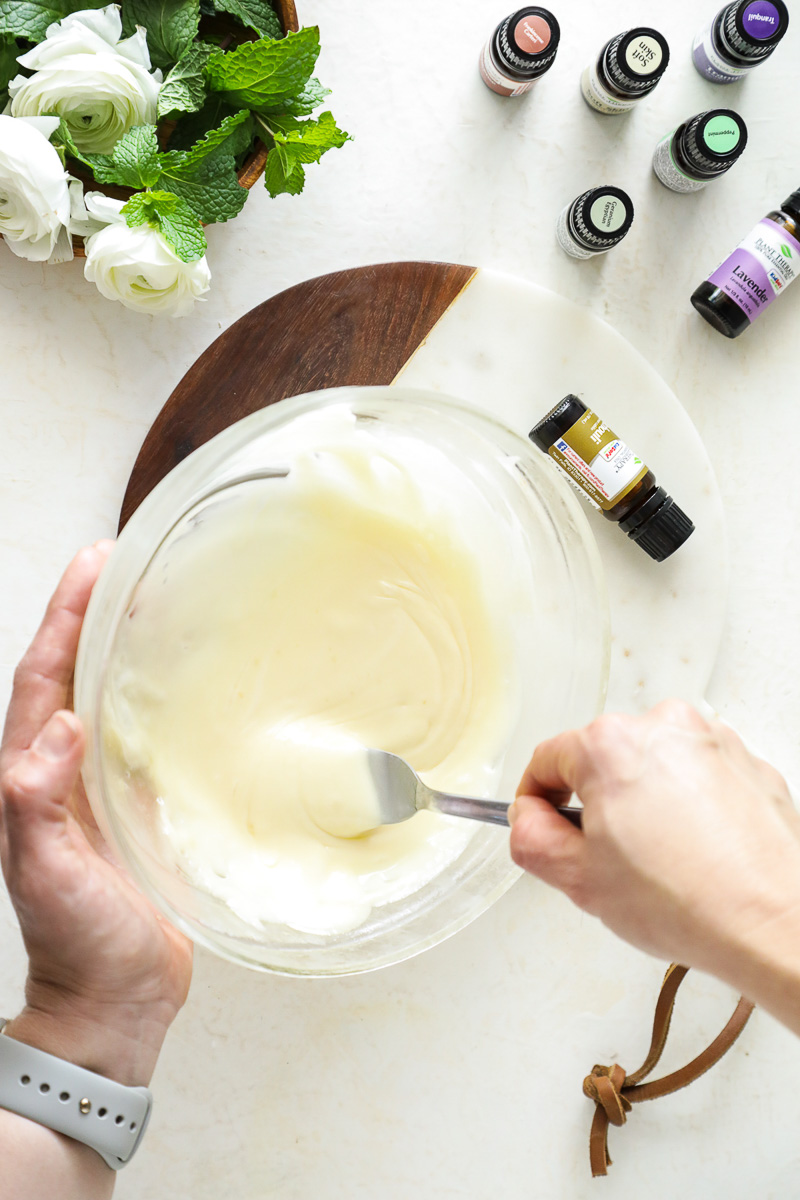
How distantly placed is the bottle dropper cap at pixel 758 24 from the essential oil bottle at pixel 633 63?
0.25 ft

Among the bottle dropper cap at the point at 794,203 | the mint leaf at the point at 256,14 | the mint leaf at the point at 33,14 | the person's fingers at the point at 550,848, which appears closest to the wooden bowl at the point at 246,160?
the mint leaf at the point at 256,14

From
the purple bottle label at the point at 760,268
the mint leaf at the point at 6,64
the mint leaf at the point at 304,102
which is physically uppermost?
the purple bottle label at the point at 760,268

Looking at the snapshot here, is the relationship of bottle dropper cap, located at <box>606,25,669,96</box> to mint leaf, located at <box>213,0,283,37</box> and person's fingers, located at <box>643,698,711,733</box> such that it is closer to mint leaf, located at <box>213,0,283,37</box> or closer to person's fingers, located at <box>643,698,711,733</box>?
mint leaf, located at <box>213,0,283,37</box>

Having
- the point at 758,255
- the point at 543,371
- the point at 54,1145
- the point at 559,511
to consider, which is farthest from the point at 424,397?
the point at 54,1145

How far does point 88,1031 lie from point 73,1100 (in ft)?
0.17

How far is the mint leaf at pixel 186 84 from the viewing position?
0.82m

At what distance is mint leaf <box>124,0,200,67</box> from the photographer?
2.73 ft

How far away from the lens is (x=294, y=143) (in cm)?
83

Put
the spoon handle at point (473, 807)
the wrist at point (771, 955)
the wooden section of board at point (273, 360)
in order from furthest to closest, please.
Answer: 1. the wooden section of board at point (273, 360)
2. the spoon handle at point (473, 807)
3. the wrist at point (771, 955)

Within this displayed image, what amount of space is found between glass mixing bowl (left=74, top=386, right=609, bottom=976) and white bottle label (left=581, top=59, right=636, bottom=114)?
20.3 inches

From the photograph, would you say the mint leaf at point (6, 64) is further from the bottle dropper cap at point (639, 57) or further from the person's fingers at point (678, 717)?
the person's fingers at point (678, 717)

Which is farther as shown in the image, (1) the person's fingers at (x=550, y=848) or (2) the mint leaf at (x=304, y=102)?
(2) the mint leaf at (x=304, y=102)

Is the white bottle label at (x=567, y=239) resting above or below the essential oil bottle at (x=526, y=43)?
below

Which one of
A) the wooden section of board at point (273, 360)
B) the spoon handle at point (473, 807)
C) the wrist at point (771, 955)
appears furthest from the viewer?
the wooden section of board at point (273, 360)
